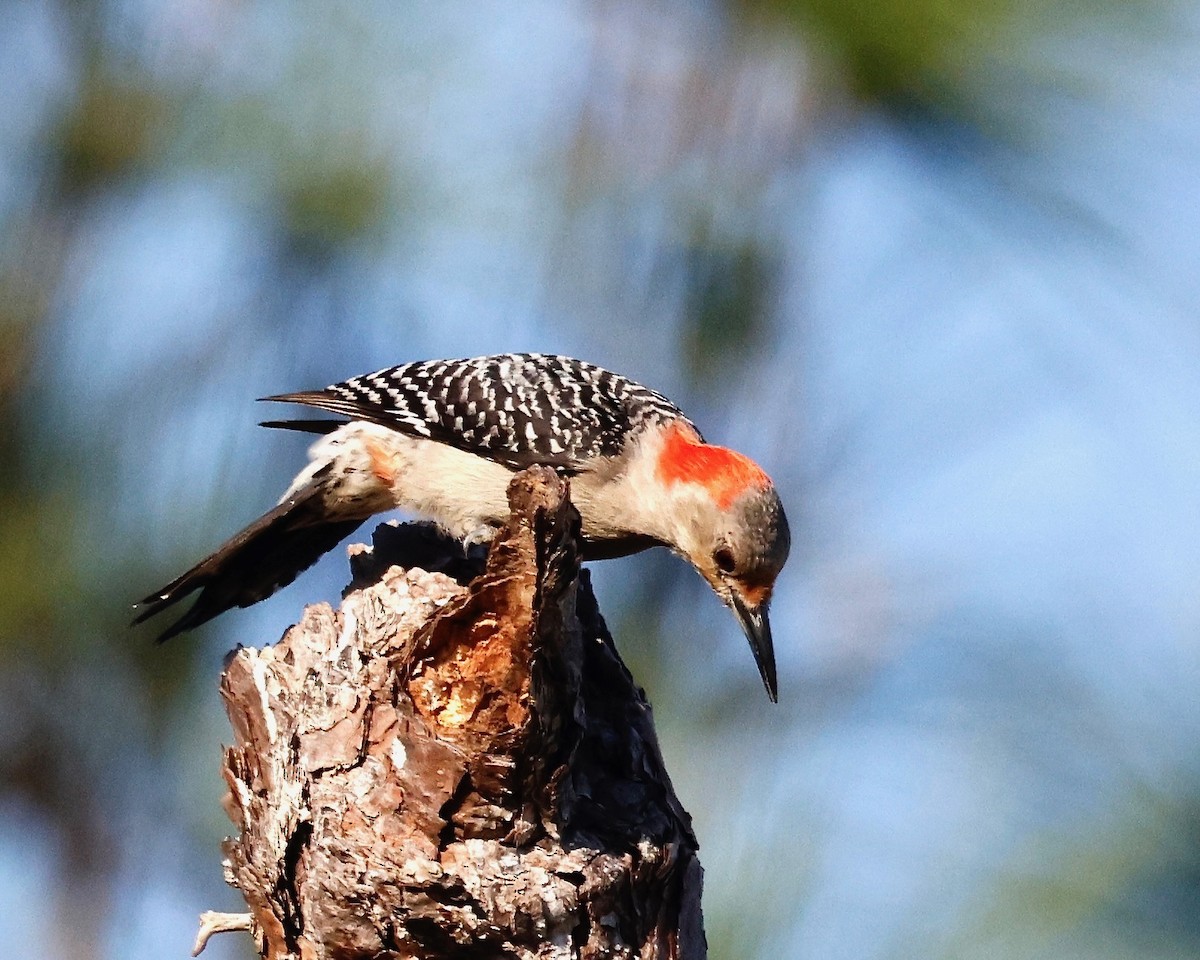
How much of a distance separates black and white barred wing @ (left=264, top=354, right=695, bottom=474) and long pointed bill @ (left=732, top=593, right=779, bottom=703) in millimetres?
729

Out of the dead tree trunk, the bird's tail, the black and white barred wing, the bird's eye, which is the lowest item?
the dead tree trunk

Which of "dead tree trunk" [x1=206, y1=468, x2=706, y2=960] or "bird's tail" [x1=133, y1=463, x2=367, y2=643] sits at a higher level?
"bird's tail" [x1=133, y1=463, x2=367, y2=643]

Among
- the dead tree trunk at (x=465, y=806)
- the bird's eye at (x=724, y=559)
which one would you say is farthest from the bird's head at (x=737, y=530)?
the dead tree trunk at (x=465, y=806)

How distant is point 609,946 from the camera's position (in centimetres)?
312

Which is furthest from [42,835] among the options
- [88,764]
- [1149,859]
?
[1149,859]

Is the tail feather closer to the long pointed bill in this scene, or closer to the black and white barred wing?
the black and white barred wing

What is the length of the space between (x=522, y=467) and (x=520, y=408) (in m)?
0.24

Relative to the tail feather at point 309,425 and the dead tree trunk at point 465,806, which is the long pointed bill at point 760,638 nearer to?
the dead tree trunk at point 465,806

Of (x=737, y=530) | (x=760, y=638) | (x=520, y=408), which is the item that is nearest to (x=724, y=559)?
(x=737, y=530)

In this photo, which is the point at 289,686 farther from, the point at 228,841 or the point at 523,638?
the point at 523,638

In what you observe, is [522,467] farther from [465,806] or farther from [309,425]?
[465,806]

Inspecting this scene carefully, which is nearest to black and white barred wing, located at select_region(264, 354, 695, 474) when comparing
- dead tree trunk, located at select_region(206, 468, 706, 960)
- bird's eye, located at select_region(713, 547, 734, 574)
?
bird's eye, located at select_region(713, 547, 734, 574)

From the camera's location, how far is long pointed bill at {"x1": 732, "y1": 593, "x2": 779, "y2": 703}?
397cm

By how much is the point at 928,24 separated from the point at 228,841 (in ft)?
7.81
